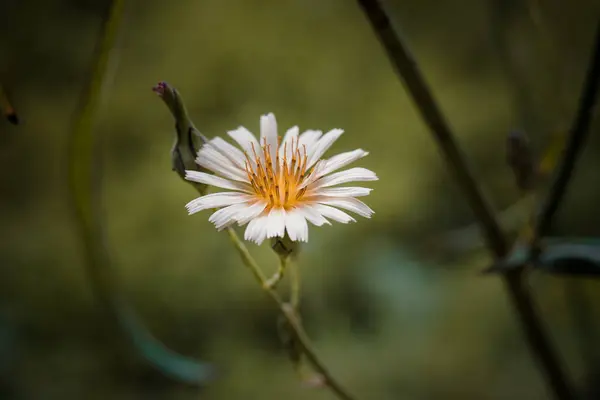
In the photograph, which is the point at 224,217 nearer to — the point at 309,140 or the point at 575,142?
the point at 309,140

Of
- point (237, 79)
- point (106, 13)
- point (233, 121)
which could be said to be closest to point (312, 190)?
point (106, 13)

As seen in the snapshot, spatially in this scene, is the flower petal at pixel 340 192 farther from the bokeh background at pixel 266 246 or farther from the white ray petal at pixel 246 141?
the bokeh background at pixel 266 246

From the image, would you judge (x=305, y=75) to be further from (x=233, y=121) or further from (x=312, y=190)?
(x=312, y=190)

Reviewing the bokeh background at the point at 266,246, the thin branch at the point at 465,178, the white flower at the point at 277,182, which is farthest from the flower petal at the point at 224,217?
the bokeh background at the point at 266,246

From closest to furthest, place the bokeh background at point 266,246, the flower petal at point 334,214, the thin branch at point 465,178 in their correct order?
1. the flower petal at point 334,214
2. the thin branch at point 465,178
3. the bokeh background at point 266,246

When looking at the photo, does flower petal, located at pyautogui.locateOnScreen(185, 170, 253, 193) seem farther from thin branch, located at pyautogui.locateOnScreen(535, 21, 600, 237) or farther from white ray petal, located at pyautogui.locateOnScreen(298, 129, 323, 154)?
thin branch, located at pyautogui.locateOnScreen(535, 21, 600, 237)

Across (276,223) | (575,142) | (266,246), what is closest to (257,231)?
(276,223)
